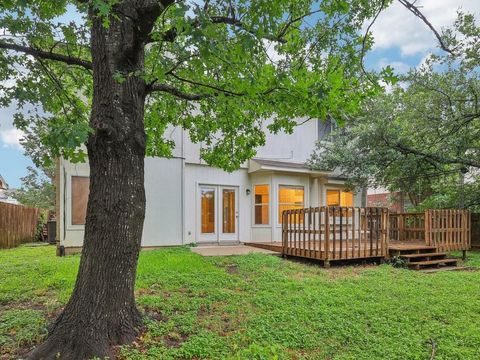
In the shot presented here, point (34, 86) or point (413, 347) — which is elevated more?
point (34, 86)

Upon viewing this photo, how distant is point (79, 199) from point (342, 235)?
759cm

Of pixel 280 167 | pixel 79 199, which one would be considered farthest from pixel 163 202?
pixel 280 167

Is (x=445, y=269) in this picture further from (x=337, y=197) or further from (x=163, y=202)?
(x=163, y=202)

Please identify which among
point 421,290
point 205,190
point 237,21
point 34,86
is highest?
point 237,21

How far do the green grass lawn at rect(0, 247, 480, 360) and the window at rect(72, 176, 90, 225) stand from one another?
2.16 meters

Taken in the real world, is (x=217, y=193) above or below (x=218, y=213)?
above

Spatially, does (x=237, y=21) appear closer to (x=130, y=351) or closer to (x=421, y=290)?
(x=130, y=351)

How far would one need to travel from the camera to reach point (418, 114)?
1050 cm

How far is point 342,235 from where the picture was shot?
8289mm

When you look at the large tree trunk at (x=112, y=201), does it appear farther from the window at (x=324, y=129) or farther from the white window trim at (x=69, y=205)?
the window at (x=324, y=129)

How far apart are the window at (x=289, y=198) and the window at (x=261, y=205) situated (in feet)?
1.62

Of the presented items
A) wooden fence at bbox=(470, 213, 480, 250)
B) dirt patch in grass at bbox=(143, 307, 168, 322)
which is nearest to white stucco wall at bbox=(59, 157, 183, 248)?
dirt patch in grass at bbox=(143, 307, 168, 322)

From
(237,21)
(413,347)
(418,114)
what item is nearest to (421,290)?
(413,347)

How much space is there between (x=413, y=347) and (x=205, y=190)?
345 inches
